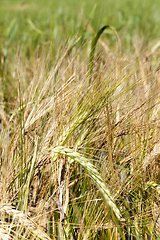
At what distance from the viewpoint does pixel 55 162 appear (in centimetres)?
104

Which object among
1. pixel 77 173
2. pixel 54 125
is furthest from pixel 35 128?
pixel 77 173

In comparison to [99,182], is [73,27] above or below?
above

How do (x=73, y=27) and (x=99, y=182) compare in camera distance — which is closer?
(x=99, y=182)

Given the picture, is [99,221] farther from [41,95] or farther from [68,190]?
[41,95]

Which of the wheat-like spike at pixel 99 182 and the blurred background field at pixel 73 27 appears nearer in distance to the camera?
the wheat-like spike at pixel 99 182

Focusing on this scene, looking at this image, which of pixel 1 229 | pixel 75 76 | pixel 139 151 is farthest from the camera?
pixel 75 76

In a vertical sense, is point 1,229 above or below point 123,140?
below

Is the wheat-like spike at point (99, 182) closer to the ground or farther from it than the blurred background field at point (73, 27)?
closer to the ground

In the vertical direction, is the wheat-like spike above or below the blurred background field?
below

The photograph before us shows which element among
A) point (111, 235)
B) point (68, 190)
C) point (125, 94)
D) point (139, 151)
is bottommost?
point (111, 235)

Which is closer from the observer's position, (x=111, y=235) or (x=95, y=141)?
(x=111, y=235)

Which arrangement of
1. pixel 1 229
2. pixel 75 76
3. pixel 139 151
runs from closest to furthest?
pixel 1 229 < pixel 139 151 < pixel 75 76

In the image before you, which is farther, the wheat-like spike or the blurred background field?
the blurred background field

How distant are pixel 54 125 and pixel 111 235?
1.22ft
